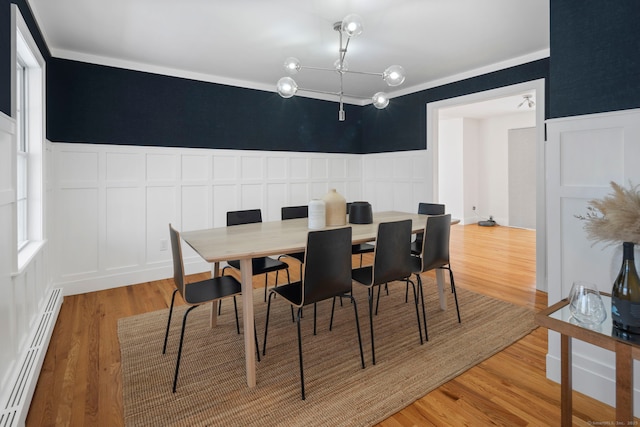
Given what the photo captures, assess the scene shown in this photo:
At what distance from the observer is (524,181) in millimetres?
7793

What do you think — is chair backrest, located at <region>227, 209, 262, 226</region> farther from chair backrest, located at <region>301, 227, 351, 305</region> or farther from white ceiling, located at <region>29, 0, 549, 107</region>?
white ceiling, located at <region>29, 0, 549, 107</region>

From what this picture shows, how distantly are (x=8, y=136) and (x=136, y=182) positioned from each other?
214cm

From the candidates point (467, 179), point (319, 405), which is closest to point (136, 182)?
point (319, 405)

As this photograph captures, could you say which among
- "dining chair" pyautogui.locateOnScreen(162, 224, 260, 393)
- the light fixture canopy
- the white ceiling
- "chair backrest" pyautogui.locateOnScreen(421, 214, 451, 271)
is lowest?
"dining chair" pyautogui.locateOnScreen(162, 224, 260, 393)

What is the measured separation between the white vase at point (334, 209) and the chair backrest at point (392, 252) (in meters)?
0.48

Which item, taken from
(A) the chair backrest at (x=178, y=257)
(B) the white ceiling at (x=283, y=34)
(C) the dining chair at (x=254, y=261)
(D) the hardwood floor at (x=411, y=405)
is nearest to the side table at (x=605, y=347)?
(D) the hardwood floor at (x=411, y=405)

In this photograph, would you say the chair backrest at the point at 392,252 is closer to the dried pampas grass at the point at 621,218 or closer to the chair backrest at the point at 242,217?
the dried pampas grass at the point at 621,218

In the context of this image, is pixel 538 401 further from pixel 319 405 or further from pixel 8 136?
pixel 8 136

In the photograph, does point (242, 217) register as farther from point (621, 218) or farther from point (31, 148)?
point (621, 218)

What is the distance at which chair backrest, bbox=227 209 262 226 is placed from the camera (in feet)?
10.2

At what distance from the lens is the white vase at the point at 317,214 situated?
2520mm

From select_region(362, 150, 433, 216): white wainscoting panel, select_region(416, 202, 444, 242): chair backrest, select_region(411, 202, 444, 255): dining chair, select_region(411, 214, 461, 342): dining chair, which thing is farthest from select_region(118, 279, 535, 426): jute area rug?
select_region(362, 150, 433, 216): white wainscoting panel

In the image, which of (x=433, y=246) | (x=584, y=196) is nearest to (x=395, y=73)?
(x=433, y=246)

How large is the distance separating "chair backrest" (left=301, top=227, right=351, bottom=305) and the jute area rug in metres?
0.53
